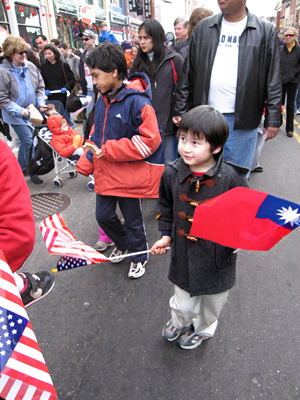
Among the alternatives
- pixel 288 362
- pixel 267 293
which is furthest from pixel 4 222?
pixel 267 293

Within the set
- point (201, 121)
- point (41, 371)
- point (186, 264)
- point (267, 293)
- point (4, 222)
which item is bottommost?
point (267, 293)

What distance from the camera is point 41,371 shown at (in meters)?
1.03

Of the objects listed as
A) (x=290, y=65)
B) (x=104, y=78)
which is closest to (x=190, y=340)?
(x=104, y=78)

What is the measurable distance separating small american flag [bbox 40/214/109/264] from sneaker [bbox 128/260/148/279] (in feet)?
3.90

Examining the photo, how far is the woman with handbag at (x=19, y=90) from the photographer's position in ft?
16.9

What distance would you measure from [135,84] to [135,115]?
1.01 ft

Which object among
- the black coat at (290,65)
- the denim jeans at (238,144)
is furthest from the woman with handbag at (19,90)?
the black coat at (290,65)

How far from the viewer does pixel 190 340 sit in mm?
2289

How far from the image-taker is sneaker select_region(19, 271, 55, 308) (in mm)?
2082

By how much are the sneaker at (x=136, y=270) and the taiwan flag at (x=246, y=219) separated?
1711 millimetres

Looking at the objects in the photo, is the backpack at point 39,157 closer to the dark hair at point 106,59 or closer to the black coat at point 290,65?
the dark hair at point 106,59

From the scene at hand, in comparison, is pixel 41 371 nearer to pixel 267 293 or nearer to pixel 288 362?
pixel 288 362

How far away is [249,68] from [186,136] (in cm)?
163

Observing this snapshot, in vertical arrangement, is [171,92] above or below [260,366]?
above
